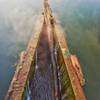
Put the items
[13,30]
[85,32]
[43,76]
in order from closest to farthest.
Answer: [43,76], [85,32], [13,30]

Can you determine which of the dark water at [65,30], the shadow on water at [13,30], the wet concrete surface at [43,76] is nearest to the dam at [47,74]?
the wet concrete surface at [43,76]

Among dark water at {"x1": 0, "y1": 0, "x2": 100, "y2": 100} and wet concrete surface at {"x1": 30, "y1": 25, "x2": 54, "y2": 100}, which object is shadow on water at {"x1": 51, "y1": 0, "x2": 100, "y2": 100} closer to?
dark water at {"x1": 0, "y1": 0, "x2": 100, "y2": 100}

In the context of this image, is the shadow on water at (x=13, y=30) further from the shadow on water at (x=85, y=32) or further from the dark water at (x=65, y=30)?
A: the shadow on water at (x=85, y=32)

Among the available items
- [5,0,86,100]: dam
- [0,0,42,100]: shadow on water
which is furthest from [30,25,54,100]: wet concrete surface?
[0,0,42,100]: shadow on water

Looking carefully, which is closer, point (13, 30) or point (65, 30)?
point (65, 30)

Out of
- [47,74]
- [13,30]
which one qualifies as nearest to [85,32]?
[13,30]

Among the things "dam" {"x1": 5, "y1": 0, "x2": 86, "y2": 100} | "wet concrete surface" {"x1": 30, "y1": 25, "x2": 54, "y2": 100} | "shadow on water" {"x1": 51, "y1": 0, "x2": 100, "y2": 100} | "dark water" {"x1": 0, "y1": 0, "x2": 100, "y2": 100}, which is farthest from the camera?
"dark water" {"x1": 0, "y1": 0, "x2": 100, "y2": 100}

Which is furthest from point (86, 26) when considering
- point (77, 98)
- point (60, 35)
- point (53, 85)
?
point (77, 98)

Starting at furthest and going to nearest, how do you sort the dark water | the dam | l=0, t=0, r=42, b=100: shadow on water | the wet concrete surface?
1. l=0, t=0, r=42, b=100: shadow on water
2. the dark water
3. the wet concrete surface
4. the dam

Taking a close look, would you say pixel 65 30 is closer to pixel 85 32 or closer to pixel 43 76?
pixel 85 32

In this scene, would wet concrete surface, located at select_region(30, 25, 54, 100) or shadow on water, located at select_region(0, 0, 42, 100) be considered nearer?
wet concrete surface, located at select_region(30, 25, 54, 100)
